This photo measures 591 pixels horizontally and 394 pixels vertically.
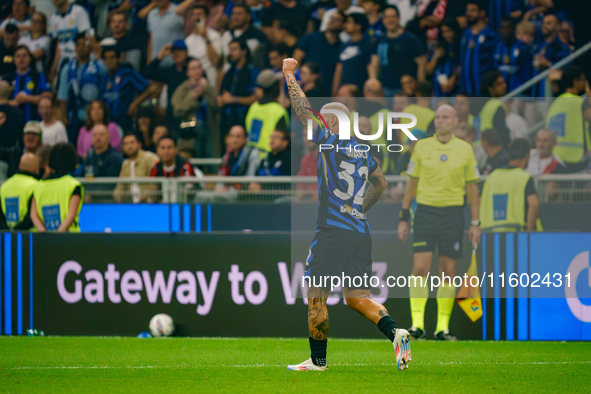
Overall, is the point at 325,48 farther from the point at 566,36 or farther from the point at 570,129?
the point at 570,129

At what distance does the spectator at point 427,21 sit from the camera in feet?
45.4

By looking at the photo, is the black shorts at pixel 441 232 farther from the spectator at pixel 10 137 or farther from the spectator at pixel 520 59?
the spectator at pixel 10 137

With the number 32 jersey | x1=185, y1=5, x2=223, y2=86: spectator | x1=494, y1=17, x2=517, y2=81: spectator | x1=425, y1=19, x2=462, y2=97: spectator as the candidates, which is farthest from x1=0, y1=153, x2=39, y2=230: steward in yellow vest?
x1=494, y1=17, x2=517, y2=81: spectator

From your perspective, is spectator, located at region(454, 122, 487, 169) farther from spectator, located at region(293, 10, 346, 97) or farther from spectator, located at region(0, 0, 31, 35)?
spectator, located at region(0, 0, 31, 35)

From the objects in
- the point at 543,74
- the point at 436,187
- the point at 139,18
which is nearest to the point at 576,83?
the point at 543,74

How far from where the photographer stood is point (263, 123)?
42.0ft

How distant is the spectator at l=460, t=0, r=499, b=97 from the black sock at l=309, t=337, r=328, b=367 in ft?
24.2

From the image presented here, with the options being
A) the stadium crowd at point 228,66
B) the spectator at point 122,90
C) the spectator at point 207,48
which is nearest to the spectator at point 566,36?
the stadium crowd at point 228,66

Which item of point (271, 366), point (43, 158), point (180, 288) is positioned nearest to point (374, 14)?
point (43, 158)

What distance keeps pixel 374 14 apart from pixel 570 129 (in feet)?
16.0

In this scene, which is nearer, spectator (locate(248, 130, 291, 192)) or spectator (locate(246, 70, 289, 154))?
spectator (locate(248, 130, 291, 192))

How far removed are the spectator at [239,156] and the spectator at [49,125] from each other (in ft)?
9.60

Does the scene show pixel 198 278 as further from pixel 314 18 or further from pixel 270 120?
pixel 314 18

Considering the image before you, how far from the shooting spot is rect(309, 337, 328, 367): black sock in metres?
6.73
